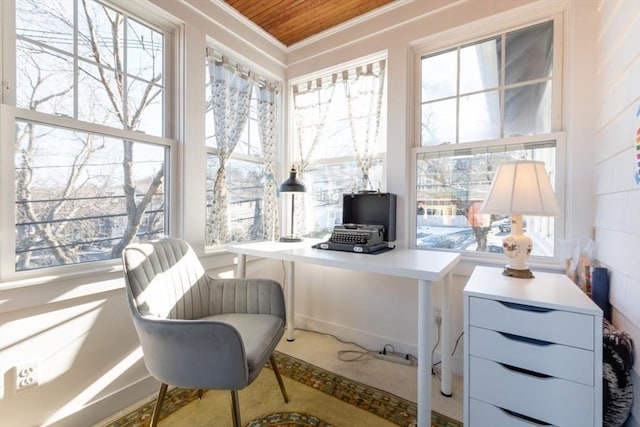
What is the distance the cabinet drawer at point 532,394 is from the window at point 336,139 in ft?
4.82

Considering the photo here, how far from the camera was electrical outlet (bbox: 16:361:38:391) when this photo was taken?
49.1 inches

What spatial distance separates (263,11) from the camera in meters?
2.24

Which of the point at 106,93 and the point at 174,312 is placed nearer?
the point at 174,312

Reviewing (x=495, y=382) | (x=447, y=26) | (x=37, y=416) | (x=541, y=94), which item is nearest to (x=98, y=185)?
(x=37, y=416)

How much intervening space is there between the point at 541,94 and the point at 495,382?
1683mm

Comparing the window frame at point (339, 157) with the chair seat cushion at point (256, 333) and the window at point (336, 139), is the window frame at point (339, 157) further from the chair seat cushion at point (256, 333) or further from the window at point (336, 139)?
the chair seat cushion at point (256, 333)

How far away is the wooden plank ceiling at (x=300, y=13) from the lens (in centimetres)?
214

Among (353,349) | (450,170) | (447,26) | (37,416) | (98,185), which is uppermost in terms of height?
(447,26)

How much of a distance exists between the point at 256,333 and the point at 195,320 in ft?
0.98

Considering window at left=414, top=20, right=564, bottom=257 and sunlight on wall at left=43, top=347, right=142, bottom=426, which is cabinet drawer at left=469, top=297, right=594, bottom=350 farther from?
sunlight on wall at left=43, top=347, right=142, bottom=426

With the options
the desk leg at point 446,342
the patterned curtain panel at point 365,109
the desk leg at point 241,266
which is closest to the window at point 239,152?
the desk leg at point 241,266

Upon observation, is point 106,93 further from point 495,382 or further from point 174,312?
point 495,382

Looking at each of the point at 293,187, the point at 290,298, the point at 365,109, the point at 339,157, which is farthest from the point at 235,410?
the point at 365,109

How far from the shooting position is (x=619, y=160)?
46.9 inches
